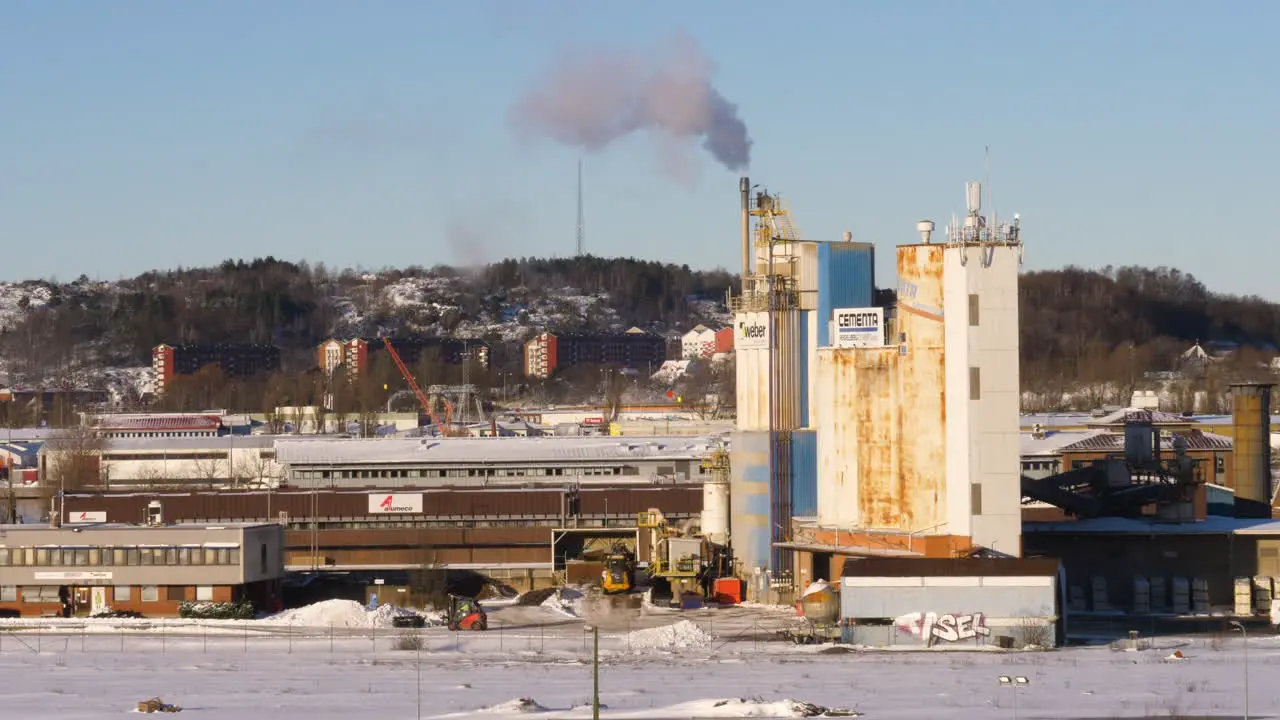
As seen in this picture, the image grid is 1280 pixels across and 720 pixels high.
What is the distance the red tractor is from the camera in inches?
2448

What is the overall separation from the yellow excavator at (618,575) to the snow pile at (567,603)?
3.59ft

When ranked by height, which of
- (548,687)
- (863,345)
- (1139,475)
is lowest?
(548,687)

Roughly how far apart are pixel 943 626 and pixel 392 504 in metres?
33.9

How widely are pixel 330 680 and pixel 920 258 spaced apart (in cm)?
2401

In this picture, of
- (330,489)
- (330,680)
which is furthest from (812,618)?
(330,489)

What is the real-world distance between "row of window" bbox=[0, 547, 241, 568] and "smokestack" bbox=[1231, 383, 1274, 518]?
40717mm

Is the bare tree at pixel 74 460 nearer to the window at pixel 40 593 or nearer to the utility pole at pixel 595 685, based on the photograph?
the window at pixel 40 593

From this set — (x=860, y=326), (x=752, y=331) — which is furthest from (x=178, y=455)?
(x=860, y=326)

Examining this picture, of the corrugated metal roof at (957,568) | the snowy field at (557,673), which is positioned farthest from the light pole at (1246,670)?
the corrugated metal roof at (957,568)

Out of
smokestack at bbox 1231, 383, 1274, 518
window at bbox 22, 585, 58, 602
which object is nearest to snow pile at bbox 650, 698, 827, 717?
window at bbox 22, 585, 58, 602

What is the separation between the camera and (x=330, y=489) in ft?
294

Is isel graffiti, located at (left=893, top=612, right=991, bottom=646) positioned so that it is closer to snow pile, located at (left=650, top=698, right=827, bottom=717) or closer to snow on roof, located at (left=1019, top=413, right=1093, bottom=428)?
snow pile, located at (left=650, top=698, right=827, bottom=717)

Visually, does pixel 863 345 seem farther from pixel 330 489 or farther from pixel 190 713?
pixel 330 489

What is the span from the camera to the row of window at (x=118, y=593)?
219 feet
